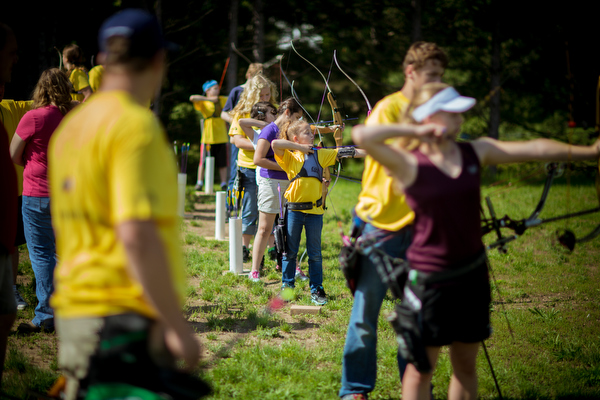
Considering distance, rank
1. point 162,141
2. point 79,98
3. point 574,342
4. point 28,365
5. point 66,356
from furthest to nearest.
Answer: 1. point 79,98
2. point 574,342
3. point 28,365
4. point 66,356
5. point 162,141

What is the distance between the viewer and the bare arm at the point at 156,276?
4.39ft

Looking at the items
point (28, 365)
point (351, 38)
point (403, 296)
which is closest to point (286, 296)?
point (28, 365)

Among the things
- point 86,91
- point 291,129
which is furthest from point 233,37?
point 291,129

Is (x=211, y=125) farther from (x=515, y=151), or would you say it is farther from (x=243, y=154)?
(x=515, y=151)

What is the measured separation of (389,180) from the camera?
8.12 ft

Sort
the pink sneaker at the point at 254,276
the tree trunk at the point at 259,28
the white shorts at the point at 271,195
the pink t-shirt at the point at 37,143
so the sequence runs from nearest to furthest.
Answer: the pink t-shirt at the point at 37,143 < the white shorts at the point at 271,195 < the pink sneaker at the point at 254,276 < the tree trunk at the point at 259,28

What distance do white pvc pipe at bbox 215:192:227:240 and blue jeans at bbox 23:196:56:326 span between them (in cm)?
296

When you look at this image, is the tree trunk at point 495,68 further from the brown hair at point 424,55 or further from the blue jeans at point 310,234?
the brown hair at point 424,55

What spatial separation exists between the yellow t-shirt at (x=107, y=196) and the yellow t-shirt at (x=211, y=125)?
321 inches

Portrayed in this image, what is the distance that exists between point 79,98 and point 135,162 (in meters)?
5.26

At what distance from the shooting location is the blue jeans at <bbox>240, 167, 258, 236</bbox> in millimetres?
5754

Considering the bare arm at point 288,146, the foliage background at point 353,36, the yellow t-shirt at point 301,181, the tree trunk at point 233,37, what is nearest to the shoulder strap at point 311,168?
the yellow t-shirt at point 301,181

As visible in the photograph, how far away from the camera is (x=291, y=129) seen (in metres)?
4.47

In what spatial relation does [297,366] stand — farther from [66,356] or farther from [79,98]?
[79,98]
